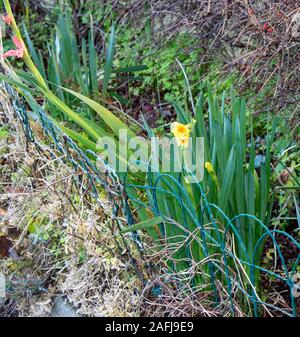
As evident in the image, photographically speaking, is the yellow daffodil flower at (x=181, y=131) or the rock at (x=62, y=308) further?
the rock at (x=62, y=308)

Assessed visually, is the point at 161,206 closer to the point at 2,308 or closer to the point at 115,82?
the point at 2,308

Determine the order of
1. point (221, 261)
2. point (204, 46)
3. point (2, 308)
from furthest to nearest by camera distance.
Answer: point (204, 46) → point (2, 308) → point (221, 261)

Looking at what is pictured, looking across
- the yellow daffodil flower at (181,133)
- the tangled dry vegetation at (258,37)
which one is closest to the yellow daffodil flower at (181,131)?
the yellow daffodil flower at (181,133)

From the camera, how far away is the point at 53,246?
325 cm

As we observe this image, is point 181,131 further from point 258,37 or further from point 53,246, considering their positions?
point 53,246

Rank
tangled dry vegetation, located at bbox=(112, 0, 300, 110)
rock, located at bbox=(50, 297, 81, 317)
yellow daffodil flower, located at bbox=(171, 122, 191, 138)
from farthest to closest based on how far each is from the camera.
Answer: rock, located at bbox=(50, 297, 81, 317), tangled dry vegetation, located at bbox=(112, 0, 300, 110), yellow daffodil flower, located at bbox=(171, 122, 191, 138)

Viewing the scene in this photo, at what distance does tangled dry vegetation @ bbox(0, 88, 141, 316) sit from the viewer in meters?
2.95

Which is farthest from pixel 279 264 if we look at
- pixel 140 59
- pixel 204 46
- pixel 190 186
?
pixel 140 59

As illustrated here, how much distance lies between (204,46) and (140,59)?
1007mm

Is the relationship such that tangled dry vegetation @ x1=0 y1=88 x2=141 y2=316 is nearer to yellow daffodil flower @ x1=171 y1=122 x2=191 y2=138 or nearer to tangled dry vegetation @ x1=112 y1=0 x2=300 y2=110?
yellow daffodil flower @ x1=171 y1=122 x2=191 y2=138

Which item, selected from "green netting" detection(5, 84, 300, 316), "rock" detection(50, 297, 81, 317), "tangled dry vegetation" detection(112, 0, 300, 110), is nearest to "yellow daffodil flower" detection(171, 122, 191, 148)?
"green netting" detection(5, 84, 300, 316)

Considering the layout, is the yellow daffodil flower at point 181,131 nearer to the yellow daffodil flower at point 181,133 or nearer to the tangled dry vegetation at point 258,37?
the yellow daffodil flower at point 181,133

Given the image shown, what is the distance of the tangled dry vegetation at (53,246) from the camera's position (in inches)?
116

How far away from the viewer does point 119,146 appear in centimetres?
296
